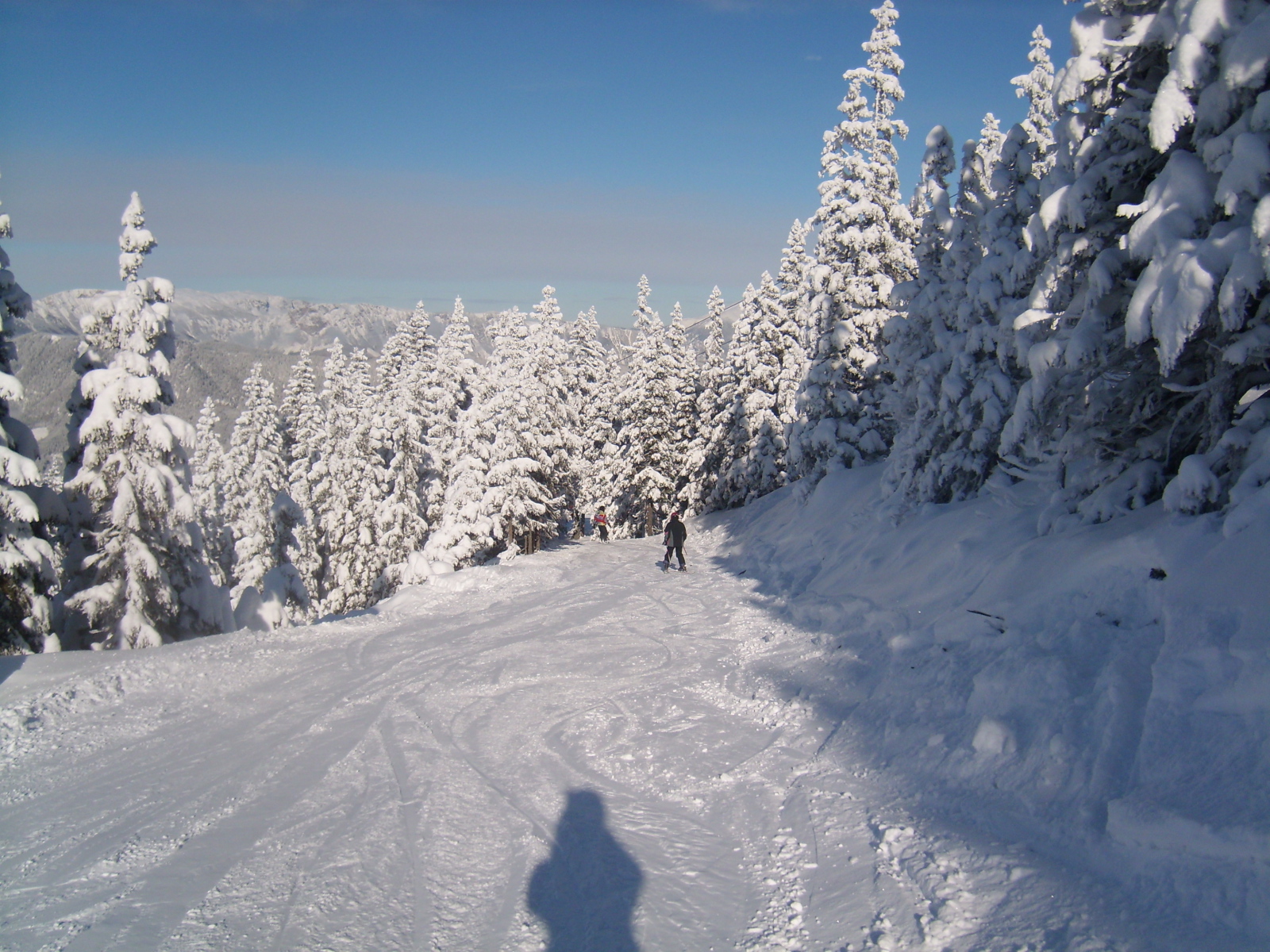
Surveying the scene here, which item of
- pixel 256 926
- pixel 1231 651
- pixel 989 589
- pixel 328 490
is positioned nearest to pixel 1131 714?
pixel 1231 651

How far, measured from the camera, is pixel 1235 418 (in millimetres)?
8086

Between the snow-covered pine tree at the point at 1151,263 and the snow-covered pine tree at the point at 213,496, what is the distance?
44633 millimetres

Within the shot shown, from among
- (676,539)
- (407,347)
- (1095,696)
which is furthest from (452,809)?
(407,347)

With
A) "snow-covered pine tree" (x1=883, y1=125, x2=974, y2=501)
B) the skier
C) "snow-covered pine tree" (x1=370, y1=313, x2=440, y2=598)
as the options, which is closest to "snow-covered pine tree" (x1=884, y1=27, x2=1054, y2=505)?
"snow-covered pine tree" (x1=883, y1=125, x2=974, y2=501)

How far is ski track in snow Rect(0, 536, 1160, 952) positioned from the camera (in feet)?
17.4

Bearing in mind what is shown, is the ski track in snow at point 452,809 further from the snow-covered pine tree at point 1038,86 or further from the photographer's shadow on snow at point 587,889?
the snow-covered pine tree at point 1038,86

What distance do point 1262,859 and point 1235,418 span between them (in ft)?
18.1

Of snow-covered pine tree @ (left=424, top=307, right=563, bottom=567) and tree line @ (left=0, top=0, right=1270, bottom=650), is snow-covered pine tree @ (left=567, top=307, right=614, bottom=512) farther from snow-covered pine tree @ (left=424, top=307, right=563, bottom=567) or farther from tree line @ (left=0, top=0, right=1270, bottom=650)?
snow-covered pine tree @ (left=424, top=307, right=563, bottom=567)

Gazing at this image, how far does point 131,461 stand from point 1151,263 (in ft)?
65.9

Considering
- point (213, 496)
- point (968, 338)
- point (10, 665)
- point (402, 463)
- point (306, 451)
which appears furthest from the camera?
point (213, 496)

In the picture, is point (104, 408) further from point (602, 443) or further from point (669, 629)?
point (602, 443)

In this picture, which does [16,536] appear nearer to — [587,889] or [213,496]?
[587,889]

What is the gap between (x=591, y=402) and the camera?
1865 inches

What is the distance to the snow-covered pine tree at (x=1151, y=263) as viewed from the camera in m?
7.19
